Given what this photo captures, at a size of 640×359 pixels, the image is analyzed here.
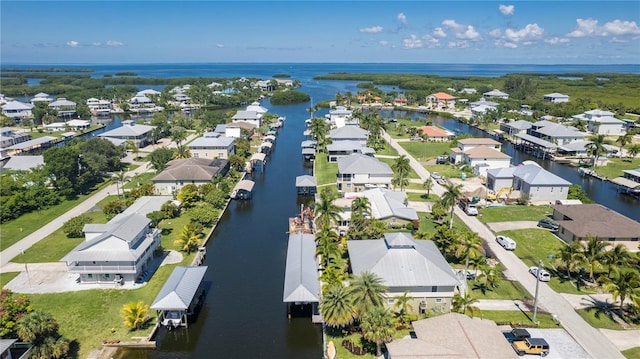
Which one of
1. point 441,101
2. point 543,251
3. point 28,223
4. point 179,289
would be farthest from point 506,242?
point 441,101

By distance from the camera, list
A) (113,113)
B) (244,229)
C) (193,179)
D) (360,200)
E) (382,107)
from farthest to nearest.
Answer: (382,107) < (113,113) < (193,179) < (244,229) < (360,200)

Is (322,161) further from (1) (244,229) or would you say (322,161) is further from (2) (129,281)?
(2) (129,281)

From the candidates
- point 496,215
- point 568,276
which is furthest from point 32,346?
point 496,215

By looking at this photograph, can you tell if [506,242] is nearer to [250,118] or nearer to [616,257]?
[616,257]

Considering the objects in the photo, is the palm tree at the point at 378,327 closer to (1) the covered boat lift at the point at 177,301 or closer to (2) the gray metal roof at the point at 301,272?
(2) the gray metal roof at the point at 301,272

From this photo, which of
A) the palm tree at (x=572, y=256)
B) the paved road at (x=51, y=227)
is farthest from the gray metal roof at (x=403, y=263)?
the paved road at (x=51, y=227)

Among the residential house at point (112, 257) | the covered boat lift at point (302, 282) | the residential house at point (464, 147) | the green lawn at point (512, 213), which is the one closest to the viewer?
the covered boat lift at point (302, 282)

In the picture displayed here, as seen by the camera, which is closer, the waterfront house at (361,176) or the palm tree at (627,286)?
the palm tree at (627,286)
